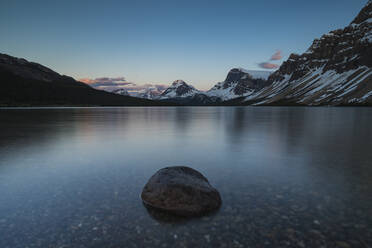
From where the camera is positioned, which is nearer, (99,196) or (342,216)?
(342,216)

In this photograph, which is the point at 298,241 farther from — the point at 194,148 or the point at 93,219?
the point at 194,148

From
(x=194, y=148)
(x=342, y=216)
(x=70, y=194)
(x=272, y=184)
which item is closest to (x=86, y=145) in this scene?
(x=194, y=148)

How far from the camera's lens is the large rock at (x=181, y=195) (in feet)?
28.3

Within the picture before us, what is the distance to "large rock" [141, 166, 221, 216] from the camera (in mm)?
8625

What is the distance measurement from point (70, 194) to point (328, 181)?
13.2m

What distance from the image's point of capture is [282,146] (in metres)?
21.4

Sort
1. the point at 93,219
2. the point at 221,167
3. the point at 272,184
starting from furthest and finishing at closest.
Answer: the point at 221,167 < the point at 272,184 < the point at 93,219

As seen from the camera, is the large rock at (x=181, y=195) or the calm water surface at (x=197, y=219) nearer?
the calm water surface at (x=197, y=219)

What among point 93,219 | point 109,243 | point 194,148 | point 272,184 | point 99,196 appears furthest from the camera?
point 194,148

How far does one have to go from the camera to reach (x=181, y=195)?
889 centimetres

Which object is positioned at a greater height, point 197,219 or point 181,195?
point 181,195

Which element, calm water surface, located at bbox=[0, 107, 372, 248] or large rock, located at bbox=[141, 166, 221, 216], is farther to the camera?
large rock, located at bbox=[141, 166, 221, 216]

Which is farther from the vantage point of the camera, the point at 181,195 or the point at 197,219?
the point at 181,195

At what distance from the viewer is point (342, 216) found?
8000mm
